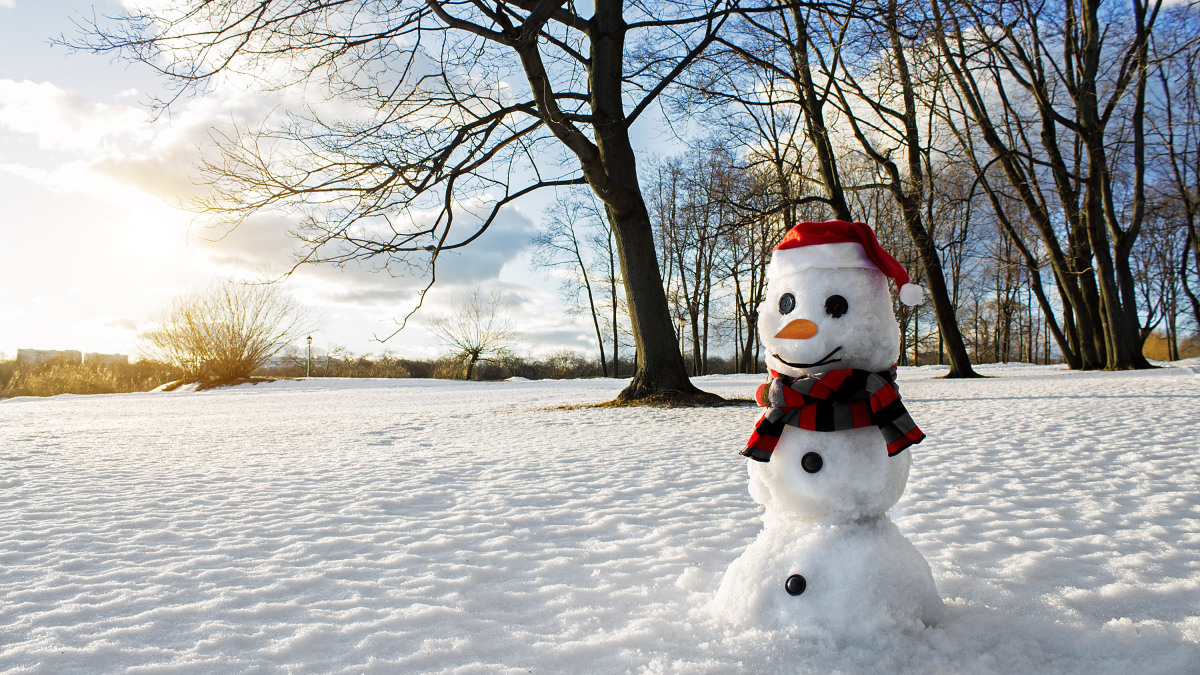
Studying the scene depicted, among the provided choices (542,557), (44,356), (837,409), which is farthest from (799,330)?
(44,356)

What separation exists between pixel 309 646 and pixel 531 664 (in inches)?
27.3

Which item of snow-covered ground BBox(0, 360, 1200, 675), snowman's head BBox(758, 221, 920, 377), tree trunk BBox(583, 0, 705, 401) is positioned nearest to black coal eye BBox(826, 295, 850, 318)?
snowman's head BBox(758, 221, 920, 377)

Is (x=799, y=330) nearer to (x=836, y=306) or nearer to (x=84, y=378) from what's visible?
Result: (x=836, y=306)

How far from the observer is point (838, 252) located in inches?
71.3

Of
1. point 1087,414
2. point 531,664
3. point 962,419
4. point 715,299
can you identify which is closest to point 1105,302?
point 1087,414

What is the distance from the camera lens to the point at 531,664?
1599 millimetres

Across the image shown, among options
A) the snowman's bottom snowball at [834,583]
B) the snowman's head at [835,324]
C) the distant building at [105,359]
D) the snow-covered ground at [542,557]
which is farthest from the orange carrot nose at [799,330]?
the distant building at [105,359]

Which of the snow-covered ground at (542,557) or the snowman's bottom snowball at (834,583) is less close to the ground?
the snowman's bottom snowball at (834,583)

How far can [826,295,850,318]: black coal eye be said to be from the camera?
1.79 meters

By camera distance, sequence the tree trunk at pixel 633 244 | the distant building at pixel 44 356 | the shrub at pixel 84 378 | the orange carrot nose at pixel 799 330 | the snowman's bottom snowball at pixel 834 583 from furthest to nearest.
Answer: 1. the distant building at pixel 44 356
2. the shrub at pixel 84 378
3. the tree trunk at pixel 633 244
4. the orange carrot nose at pixel 799 330
5. the snowman's bottom snowball at pixel 834 583

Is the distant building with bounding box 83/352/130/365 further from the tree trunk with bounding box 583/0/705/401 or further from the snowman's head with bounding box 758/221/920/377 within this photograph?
the snowman's head with bounding box 758/221/920/377

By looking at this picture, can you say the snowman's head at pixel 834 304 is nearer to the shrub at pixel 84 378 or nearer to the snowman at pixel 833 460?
the snowman at pixel 833 460

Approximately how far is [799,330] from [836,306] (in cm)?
14

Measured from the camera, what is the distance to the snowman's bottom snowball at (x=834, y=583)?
5.29ft
